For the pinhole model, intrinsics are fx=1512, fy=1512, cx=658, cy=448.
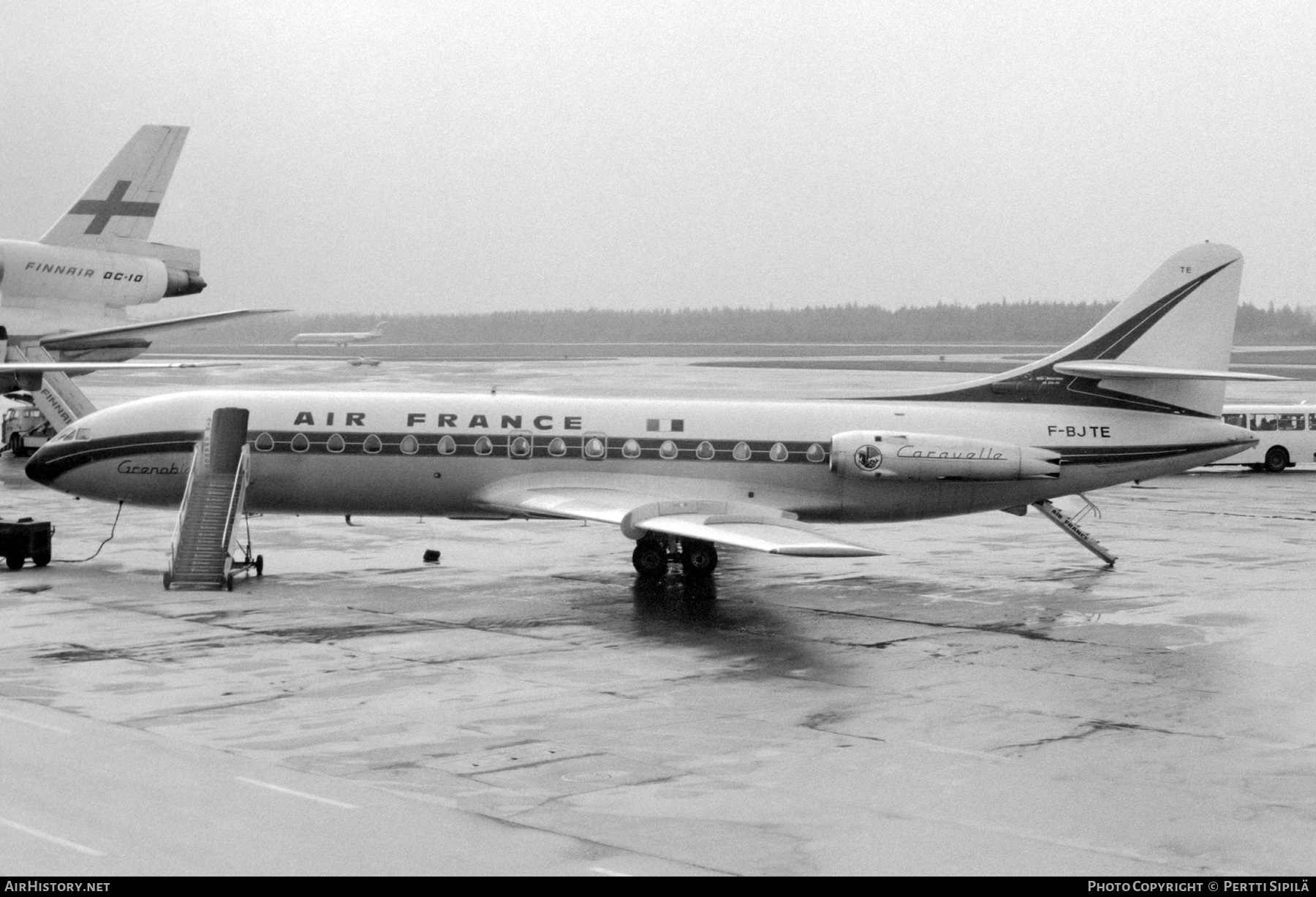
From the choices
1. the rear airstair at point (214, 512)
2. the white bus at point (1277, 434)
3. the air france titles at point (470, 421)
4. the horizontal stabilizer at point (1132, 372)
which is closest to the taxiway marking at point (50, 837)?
the rear airstair at point (214, 512)

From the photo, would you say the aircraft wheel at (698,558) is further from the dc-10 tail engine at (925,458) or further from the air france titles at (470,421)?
the air france titles at (470,421)

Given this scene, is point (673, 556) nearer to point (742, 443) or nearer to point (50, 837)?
point (742, 443)

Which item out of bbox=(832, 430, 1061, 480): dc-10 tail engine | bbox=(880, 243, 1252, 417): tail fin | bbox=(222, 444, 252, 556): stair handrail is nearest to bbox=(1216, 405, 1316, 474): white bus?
bbox=(880, 243, 1252, 417): tail fin

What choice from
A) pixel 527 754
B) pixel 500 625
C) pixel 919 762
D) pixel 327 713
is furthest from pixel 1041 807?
pixel 500 625

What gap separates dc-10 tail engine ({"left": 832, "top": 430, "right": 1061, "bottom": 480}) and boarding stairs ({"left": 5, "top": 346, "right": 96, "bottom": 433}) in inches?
959

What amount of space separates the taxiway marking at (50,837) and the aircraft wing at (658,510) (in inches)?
451

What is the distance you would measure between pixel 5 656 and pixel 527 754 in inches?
339

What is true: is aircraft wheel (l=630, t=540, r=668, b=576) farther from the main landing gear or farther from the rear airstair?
the rear airstair

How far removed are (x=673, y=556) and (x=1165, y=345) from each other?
10385 millimetres

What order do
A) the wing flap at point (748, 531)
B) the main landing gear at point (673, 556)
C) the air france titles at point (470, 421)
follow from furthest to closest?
the air france titles at point (470, 421) < the main landing gear at point (673, 556) < the wing flap at point (748, 531)

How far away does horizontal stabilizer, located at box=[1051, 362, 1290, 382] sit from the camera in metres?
27.8

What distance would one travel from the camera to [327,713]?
17.1 m

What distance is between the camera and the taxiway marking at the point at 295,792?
44.1 feet

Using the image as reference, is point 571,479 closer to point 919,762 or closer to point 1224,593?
point 1224,593
